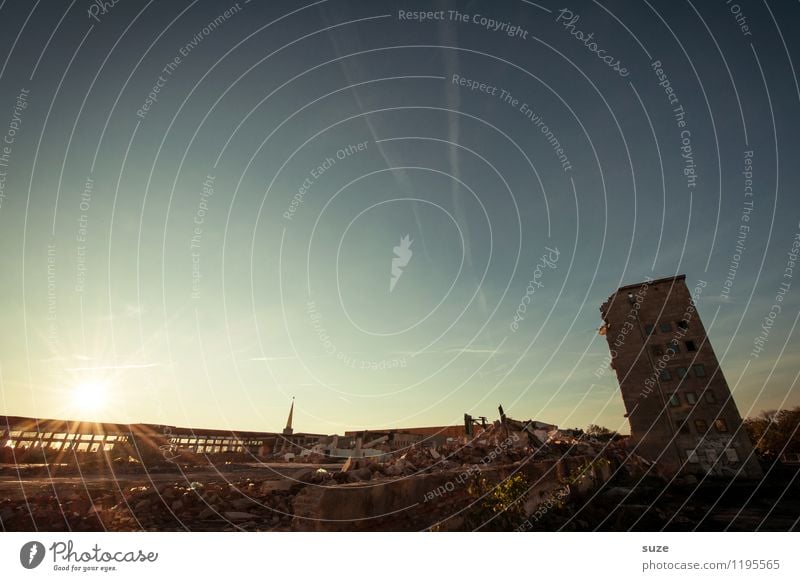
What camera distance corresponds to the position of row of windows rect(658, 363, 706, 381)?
3141 centimetres

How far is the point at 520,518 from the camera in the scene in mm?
7410

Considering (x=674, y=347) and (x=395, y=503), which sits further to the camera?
(x=674, y=347)

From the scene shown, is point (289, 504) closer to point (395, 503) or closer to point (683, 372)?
point (395, 503)

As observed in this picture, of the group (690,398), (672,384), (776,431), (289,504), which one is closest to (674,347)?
(672,384)

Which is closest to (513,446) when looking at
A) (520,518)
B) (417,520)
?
(520,518)

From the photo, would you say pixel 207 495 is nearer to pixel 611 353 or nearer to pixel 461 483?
pixel 461 483

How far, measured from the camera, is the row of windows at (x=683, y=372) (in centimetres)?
3141

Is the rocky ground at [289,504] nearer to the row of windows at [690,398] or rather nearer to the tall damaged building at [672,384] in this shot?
the tall damaged building at [672,384]

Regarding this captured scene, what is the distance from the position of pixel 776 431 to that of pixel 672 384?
96.0 feet

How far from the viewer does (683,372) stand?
31.9 metres
